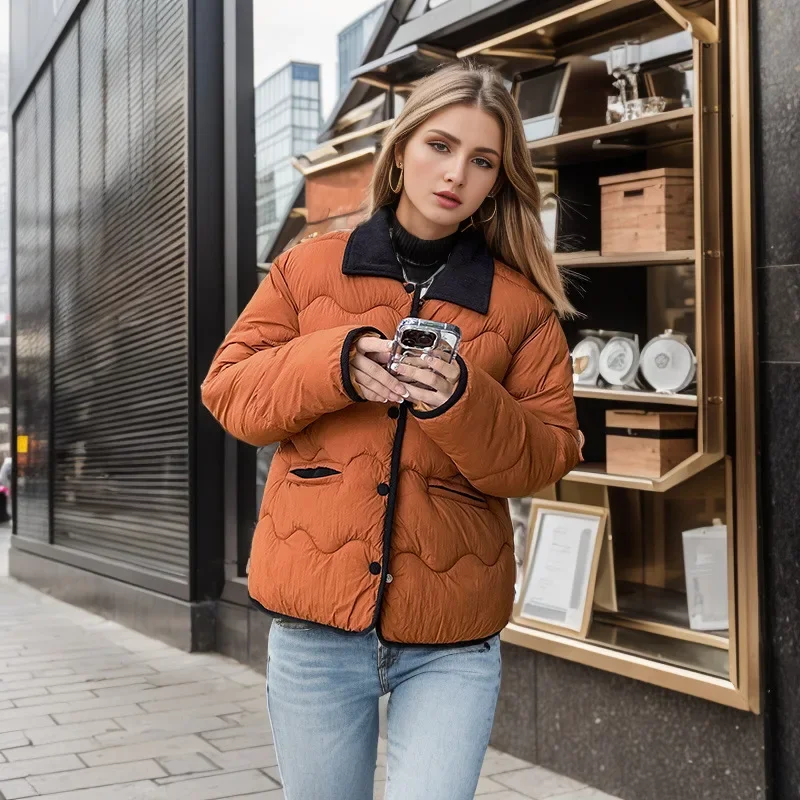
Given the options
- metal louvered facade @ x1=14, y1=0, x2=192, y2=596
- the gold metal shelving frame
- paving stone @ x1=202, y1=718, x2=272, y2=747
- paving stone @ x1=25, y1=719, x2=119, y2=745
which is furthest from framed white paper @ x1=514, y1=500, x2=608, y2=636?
metal louvered facade @ x1=14, y1=0, x2=192, y2=596

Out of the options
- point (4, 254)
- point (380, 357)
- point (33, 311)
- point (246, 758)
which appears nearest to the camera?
point (380, 357)

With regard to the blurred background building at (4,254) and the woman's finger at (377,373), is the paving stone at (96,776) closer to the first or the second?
the woman's finger at (377,373)

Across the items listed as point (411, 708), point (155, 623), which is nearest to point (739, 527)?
point (411, 708)

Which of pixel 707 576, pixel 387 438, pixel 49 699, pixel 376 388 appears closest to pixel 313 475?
pixel 387 438

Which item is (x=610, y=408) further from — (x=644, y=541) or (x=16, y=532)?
(x=16, y=532)

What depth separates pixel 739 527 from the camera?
11.2 feet

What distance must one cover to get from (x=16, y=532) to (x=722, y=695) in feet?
27.6

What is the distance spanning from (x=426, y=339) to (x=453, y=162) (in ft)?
1.47

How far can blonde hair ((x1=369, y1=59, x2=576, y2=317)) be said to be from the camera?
81.5 inches

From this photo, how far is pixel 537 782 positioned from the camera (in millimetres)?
3988

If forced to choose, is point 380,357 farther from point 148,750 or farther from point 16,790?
point 148,750

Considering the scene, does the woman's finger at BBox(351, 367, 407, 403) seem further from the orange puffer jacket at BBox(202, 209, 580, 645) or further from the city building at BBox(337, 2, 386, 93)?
the city building at BBox(337, 2, 386, 93)

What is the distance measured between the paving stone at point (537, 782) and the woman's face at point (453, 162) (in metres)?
2.51

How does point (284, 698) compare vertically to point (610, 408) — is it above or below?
below
